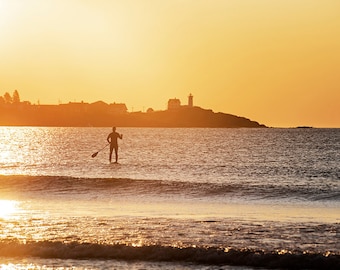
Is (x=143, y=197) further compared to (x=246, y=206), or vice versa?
(x=143, y=197)

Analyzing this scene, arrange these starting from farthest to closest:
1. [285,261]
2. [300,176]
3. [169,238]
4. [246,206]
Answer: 1. [300,176]
2. [246,206]
3. [169,238]
4. [285,261]

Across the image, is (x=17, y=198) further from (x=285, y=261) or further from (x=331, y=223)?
(x=285, y=261)

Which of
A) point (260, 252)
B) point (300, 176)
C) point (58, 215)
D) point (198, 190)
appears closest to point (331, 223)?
point (260, 252)

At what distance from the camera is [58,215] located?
21.7 metres

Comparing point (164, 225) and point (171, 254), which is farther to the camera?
point (164, 225)

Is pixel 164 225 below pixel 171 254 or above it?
above

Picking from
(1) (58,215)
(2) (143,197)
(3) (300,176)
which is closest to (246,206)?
(2) (143,197)

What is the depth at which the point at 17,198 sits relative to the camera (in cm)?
2848

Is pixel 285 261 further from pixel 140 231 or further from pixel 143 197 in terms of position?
pixel 143 197

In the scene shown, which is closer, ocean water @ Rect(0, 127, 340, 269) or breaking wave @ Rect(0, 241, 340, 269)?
breaking wave @ Rect(0, 241, 340, 269)

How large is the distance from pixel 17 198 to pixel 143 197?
5.03 meters

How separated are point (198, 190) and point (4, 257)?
55.1 feet

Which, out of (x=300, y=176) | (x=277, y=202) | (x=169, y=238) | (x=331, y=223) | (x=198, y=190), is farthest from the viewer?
(x=300, y=176)

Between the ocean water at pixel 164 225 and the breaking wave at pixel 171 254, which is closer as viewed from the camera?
the breaking wave at pixel 171 254
